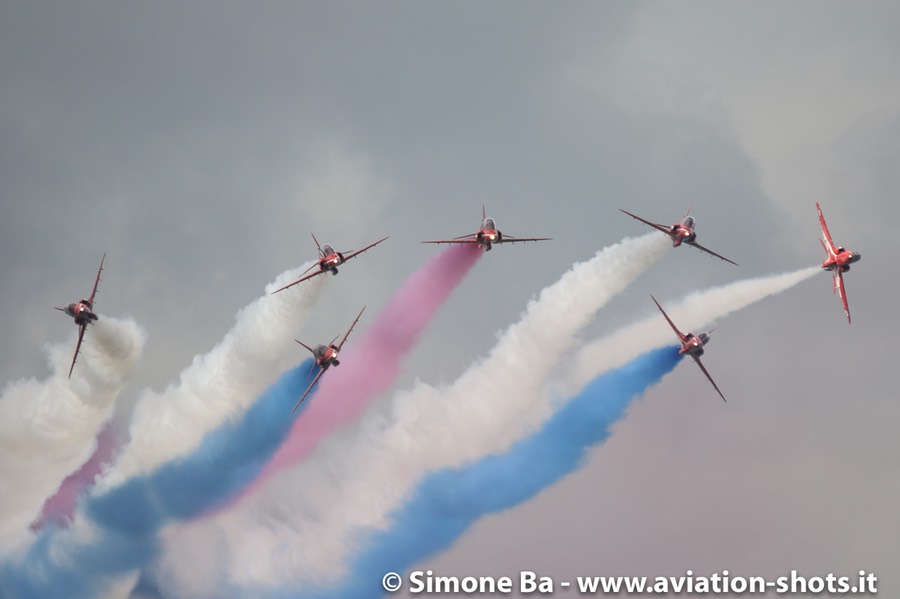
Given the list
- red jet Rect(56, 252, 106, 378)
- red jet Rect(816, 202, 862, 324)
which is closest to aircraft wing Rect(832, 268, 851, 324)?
red jet Rect(816, 202, 862, 324)

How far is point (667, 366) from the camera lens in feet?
336

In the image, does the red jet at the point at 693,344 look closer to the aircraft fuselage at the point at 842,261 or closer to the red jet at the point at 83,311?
the aircraft fuselage at the point at 842,261

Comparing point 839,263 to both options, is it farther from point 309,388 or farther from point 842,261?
point 309,388

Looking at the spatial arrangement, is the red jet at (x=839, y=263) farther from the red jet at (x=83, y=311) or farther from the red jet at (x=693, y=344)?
the red jet at (x=83, y=311)

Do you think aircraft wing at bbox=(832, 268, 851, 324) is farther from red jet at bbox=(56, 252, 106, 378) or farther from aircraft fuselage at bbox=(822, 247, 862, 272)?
red jet at bbox=(56, 252, 106, 378)

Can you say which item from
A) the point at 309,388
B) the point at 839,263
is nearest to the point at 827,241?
the point at 839,263

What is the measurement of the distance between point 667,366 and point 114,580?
142 ft

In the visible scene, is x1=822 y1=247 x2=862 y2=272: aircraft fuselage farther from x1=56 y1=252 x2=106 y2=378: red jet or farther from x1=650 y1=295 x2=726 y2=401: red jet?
x1=56 y1=252 x2=106 y2=378: red jet

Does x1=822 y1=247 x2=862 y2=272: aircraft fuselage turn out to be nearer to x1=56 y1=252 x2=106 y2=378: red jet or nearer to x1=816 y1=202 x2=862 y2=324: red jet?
x1=816 y1=202 x2=862 y2=324: red jet

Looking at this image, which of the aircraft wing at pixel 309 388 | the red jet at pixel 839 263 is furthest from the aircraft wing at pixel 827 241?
the aircraft wing at pixel 309 388

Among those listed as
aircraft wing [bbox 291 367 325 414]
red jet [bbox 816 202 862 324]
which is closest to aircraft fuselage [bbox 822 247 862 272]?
red jet [bbox 816 202 862 324]

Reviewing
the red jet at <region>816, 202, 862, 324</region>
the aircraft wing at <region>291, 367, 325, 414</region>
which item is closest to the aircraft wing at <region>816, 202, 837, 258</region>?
the red jet at <region>816, 202, 862, 324</region>

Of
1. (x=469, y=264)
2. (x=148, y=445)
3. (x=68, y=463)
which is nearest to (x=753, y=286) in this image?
(x=469, y=264)

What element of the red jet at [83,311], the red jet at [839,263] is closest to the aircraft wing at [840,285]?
the red jet at [839,263]
